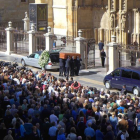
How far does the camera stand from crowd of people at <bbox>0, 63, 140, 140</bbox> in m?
15.8

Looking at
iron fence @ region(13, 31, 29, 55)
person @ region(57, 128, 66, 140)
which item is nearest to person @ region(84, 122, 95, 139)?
person @ region(57, 128, 66, 140)

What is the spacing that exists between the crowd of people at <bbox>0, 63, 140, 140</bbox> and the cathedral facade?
1584 centimetres

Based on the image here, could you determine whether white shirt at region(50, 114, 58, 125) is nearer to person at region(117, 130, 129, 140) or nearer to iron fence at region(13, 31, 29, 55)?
person at region(117, 130, 129, 140)

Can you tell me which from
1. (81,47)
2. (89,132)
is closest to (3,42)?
(81,47)

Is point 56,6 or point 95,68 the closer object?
point 95,68

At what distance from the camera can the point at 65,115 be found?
56.4 ft

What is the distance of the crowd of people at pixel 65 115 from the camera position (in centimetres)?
1580

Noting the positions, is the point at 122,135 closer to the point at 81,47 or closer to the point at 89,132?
the point at 89,132

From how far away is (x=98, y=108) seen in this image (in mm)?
18031

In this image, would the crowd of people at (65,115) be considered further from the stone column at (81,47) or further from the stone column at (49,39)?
the stone column at (49,39)

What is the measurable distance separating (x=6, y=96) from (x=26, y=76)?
559cm

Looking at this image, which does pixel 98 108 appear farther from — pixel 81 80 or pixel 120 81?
pixel 81 80

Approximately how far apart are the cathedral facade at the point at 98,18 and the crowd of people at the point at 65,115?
15.8 metres

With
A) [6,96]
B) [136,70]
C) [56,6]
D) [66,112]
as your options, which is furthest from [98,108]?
[56,6]
